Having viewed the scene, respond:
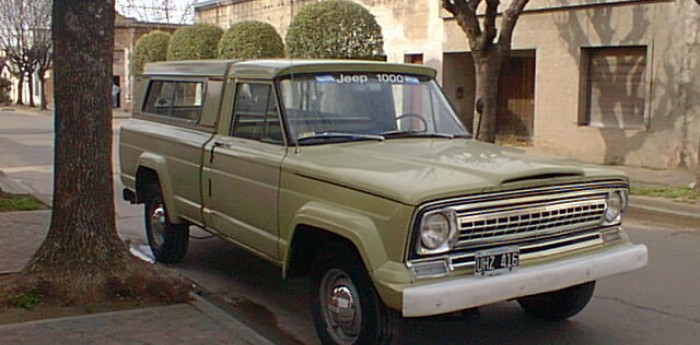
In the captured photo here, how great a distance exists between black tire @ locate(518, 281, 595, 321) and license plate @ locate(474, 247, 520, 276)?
122 centimetres

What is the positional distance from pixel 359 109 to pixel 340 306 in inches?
66.1

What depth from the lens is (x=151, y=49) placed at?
34.4 metres

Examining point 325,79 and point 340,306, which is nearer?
point 340,306

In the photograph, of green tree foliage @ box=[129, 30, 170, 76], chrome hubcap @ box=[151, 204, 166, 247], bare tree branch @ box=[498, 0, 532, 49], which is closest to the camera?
chrome hubcap @ box=[151, 204, 166, 247]

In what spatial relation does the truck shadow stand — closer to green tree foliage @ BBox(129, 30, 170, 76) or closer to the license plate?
the license plate

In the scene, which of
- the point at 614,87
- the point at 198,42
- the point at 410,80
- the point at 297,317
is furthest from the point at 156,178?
the point at 198,42

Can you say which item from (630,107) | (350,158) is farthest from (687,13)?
(350,158)

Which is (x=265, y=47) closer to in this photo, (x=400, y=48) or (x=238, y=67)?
(x=400, y=48)

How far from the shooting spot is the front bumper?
4508mm

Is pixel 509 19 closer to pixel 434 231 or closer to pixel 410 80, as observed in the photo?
pixel 410 80

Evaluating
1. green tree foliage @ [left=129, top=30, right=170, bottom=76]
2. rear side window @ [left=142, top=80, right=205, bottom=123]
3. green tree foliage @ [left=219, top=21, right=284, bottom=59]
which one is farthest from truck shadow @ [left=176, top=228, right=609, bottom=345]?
green tree foliage @ [left=129, top=30, right=170, bottom=76]

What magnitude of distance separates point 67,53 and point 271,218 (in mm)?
1970

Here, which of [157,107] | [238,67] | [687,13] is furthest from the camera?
[687,13]

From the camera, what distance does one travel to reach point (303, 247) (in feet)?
18.5
